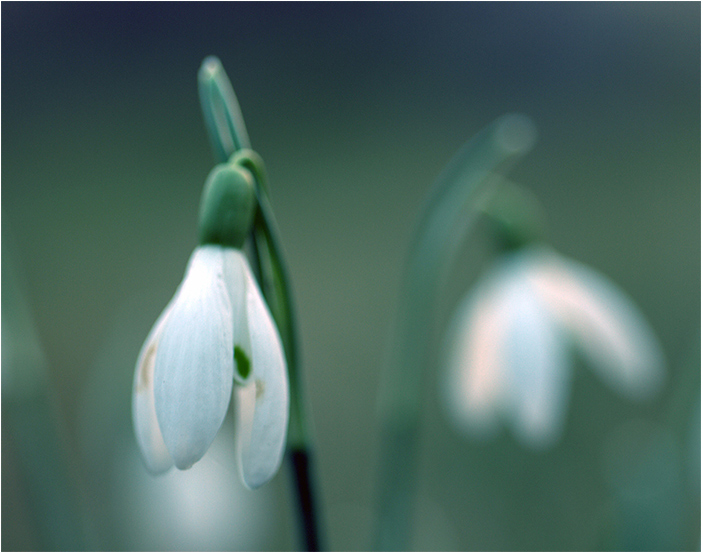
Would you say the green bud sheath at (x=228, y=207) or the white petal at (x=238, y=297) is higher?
the green bud sheath at (x=228, y=207)

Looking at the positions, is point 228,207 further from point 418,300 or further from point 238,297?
point 418,300

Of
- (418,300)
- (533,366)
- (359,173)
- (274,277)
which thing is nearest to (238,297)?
(274,277)

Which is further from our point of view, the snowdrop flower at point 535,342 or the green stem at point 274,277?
the snowdrop flower at point 535,342

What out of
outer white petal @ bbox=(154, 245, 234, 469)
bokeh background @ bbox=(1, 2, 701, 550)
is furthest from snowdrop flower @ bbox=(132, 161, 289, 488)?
bokeh background @ bbox=(1, 2, 701, 550)

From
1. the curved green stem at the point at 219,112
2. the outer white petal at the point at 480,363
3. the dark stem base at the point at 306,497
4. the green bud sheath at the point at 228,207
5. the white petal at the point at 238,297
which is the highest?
the curved green stem at the point at 219,112

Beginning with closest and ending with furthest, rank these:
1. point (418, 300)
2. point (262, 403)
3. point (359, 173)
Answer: point (262, 403), point (418, 300), point (359, 173)

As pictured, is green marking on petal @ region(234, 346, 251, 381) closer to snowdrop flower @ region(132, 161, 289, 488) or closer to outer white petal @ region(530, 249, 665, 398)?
snowdrop flower @ region(132, 161, 289, 488)

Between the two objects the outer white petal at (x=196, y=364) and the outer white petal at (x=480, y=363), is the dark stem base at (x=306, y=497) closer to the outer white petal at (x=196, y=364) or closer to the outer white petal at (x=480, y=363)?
the outer white petal at (x=196, y=364)

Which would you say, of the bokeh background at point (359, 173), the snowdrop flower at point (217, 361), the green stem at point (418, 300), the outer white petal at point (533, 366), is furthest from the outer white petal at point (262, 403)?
the bokeh background at point (359, 173)
